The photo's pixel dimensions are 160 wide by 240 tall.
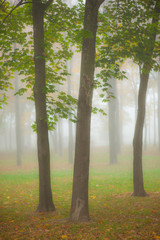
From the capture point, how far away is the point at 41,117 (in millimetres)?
7023

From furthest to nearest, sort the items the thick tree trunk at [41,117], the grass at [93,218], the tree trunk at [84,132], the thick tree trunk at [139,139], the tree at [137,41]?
the thick tree trunk at [139,139] → the tree at [137,41] → the thick tree trunk at [41,117] → the tree trunk at [84,132] → the grass at [93,218]

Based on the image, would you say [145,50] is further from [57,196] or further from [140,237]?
[57,196]

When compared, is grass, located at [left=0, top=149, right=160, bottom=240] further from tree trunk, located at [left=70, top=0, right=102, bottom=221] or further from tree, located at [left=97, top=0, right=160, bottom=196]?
tree, located at [left=97, top=0, right=160, bottom=196]

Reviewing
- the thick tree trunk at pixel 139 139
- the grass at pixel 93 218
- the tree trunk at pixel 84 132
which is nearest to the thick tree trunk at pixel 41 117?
the grass at pixel 93 218

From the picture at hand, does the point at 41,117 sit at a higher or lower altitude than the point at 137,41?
lower


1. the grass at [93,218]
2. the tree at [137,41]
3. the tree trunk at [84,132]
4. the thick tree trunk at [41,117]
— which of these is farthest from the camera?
the tree at [137,41]

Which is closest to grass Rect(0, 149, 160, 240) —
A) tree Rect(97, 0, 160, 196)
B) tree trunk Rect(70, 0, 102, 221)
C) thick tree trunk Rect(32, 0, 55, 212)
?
tree trunk Rect(70, 0, 102, 221)

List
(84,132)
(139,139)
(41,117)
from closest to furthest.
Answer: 1. (84,132)
2. (41,117)
3. (139,139)

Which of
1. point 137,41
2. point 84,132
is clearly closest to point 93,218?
point 84,132

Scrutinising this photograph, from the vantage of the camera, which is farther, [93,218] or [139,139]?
[139,139]

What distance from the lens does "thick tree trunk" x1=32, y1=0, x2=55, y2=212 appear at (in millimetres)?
7023

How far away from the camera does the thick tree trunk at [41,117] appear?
7023mm

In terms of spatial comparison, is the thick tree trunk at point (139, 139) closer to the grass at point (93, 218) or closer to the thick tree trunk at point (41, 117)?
the grass at point (93, 218)

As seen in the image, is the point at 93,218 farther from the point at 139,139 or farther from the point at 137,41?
the point at 137,41
